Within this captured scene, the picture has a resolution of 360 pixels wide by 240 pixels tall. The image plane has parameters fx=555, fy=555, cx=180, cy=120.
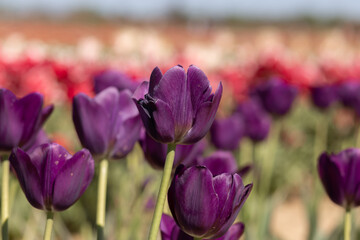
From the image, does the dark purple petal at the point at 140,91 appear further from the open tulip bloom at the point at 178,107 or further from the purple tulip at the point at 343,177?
the purple tulip at the point at 343,177

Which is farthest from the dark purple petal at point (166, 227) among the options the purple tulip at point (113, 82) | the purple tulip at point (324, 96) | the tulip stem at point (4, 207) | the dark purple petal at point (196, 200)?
the purple tulip at point (324, 96)

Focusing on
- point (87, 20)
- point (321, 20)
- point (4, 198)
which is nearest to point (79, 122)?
point (4, 198)

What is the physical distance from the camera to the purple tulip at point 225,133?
67.3 inches

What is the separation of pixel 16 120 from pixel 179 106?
289 millimetres

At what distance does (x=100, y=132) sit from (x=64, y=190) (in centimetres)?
17

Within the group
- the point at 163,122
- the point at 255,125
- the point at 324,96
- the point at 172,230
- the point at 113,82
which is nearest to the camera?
the point at 163,122

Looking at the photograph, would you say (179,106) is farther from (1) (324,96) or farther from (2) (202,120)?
(1) (324,96)

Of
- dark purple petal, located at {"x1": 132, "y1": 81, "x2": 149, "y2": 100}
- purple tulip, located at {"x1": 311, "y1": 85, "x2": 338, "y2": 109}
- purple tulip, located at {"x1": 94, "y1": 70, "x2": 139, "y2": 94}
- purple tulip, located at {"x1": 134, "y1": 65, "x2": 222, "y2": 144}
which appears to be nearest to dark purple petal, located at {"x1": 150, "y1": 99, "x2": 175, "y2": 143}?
purple tulip, located at {"x1": 134, "y1": 65, "x2": 222, "y2": 144}

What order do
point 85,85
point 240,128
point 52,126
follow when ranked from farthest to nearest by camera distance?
point 52,126 → point 85,85 → point 240,128

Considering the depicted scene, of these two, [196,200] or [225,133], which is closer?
[196,200]

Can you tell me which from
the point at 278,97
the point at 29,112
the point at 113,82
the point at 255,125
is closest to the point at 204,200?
the point at 29,112

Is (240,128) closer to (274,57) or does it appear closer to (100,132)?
(100,132)

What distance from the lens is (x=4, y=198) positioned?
0.78 m

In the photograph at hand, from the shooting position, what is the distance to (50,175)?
27.2 inches
